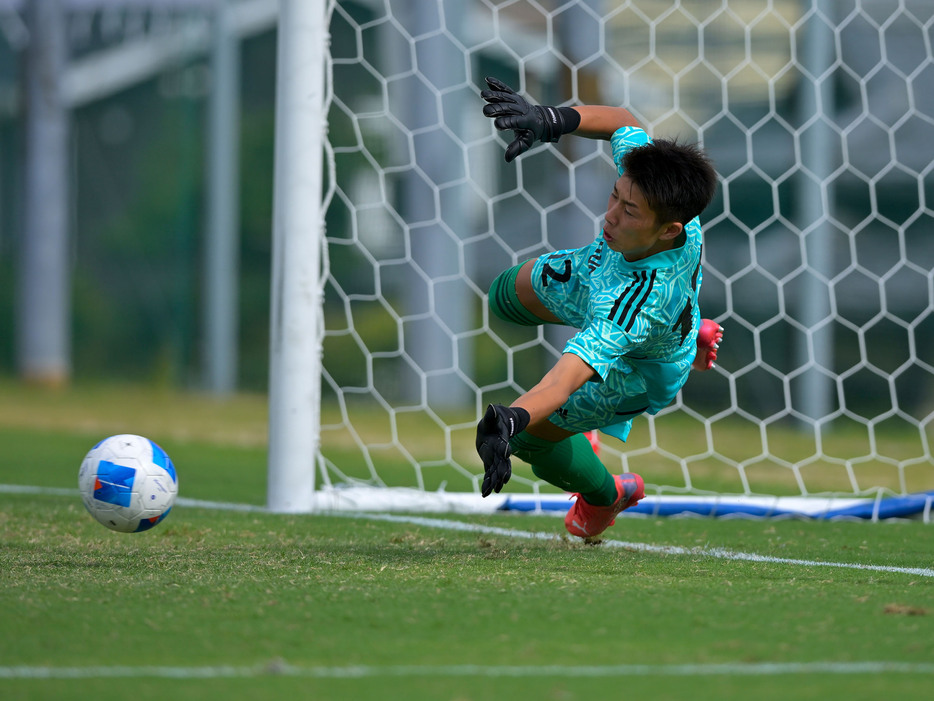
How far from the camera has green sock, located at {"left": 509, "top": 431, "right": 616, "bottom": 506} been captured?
11.9ft

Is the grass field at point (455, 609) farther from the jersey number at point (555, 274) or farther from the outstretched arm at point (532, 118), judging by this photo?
the outstretched arm at point (532, 118)

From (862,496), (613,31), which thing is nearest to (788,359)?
(613,31)

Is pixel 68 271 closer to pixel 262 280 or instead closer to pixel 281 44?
pixel 262 280

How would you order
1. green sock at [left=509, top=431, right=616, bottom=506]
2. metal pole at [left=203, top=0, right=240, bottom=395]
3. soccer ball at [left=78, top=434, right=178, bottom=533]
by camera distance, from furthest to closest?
1. metal pole at [left=203, top=0, right=240, bottom=395]
2. green sock at [left=509, top=431, right=616, bottom=506]
3. soccer ball at [left=78, top=434, right=178, bottom=533]

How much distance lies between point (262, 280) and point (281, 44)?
10.4 metres

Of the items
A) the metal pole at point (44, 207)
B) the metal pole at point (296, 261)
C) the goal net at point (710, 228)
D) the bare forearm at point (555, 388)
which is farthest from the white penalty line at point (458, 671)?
the metal pole at point (44, 207)

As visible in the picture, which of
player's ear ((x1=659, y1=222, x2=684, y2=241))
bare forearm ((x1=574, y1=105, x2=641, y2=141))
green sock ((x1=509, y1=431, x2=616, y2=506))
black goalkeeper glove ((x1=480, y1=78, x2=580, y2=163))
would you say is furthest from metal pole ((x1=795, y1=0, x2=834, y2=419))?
player's ear ((x1=659, y1=222, x2=684, y2=241))

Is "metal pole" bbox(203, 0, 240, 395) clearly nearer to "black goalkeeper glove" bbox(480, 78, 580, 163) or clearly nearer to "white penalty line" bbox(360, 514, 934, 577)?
"white penalty line" bbox(360, 514, 934, 577)

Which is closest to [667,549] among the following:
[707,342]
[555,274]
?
[707,342]

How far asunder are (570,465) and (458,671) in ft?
4.92

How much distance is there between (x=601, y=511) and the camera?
3.86 m

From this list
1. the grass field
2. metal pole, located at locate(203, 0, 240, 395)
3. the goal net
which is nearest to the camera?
the grass field

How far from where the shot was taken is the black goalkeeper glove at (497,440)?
3010 mm

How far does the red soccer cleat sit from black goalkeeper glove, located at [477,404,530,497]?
3.47 feet
